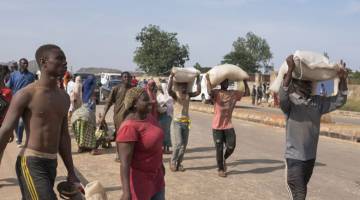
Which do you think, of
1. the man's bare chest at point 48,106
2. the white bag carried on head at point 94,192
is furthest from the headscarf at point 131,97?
the white bag carried on head at point 94,192

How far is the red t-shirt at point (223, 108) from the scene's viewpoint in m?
8.55

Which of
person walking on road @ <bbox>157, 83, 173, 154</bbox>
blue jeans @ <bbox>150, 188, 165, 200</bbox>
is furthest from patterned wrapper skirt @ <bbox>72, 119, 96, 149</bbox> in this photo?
blue jeans @ <bbox>150, 188, 165, 200</bbox>

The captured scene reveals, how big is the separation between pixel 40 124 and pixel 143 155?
81 centimetres

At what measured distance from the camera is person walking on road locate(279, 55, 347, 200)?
518cm

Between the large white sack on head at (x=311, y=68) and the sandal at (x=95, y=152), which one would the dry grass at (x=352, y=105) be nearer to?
the sandal at (x=95, y=152)

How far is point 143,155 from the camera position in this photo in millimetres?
4141

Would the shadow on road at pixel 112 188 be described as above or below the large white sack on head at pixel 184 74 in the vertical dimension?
below

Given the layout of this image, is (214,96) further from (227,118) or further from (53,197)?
(53,197)

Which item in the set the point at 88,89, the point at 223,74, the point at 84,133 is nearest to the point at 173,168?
the point at 223,74

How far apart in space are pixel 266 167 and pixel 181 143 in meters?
1.83

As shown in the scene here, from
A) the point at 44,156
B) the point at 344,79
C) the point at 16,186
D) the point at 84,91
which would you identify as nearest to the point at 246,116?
the point at 84,91

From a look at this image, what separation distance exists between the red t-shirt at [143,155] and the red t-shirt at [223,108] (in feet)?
14.4

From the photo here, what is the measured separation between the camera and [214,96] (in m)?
8.70

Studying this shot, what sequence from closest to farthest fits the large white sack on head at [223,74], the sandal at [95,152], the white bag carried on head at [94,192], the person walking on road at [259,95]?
the white bag carried on head at [94,192] < the large white sack on head at [223,74] < the sandal at [95,152] < the person walking on road at [259,95]
